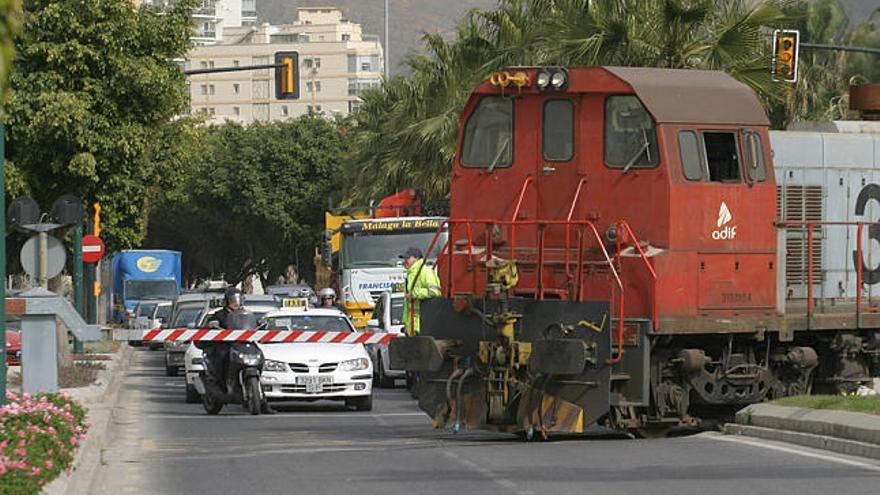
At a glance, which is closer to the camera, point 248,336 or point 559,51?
point 248,336

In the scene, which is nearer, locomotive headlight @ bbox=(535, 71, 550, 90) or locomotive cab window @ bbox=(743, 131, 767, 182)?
locomotive headlight @ bbox=(535, 71, 550, 90)

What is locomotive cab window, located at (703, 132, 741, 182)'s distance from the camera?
1794cm

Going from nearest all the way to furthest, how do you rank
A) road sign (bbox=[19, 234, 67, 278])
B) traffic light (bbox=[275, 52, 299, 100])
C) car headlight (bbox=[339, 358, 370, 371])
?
road sign (bbox=[19, 234, 67, 278]) < car headlight (bbox=[339, 358, 370, 371]) < traffic light (bbox=[275, 52, 299, 100])

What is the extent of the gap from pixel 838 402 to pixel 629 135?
11.8 feet

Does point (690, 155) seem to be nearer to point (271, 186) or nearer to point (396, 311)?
point (396, 311)

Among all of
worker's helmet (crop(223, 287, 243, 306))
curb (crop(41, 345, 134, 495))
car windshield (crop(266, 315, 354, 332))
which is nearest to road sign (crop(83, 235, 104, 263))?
curb (crop(41, 345, 134, 495))

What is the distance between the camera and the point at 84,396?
23.9 meters

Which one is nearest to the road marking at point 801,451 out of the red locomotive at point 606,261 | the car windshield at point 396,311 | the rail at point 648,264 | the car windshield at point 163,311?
the red locomotive at point 606,261

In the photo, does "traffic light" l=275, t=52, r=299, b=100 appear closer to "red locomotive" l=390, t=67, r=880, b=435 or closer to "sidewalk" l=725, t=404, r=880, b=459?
"red locomotive" l=390, t=67, r=880, b=435

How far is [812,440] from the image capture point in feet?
54.1

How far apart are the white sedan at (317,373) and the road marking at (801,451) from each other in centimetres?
728

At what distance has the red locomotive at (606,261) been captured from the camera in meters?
17.2

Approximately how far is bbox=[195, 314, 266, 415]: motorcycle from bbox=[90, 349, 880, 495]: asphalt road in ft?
6.82

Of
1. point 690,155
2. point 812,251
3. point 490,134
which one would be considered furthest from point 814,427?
point 490,134
